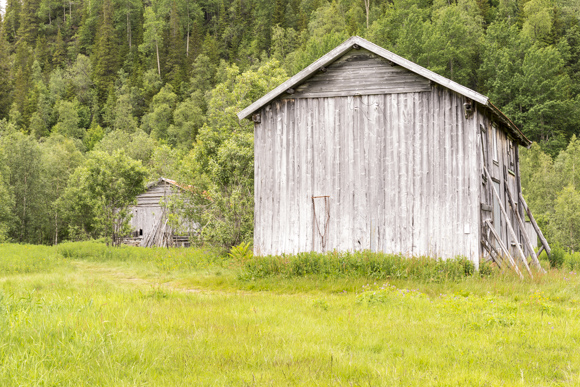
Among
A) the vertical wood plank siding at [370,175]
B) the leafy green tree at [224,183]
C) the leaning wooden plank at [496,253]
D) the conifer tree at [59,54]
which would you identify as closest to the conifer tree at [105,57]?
the conifer tree at [59,54]

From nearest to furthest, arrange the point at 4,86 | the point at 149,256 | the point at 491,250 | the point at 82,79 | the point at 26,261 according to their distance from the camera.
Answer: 1. the point at 491,250
2. the point at 26,261
3. the point at 149,256
4. the point at 4,86
5. the point at 82,79

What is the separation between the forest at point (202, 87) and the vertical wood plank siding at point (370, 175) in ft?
20.4

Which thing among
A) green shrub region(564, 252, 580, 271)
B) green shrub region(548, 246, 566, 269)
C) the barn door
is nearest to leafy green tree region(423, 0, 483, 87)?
green shrub region(548, 246, 566, 269)

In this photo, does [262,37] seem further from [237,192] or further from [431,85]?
[431,85]

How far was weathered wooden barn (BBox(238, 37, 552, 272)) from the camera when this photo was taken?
44.2ft

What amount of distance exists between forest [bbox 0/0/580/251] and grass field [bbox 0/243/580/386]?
1331 cm

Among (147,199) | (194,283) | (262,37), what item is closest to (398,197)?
(194,283)

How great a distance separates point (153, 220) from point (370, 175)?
26.8 m

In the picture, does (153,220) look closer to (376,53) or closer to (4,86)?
(376,53)

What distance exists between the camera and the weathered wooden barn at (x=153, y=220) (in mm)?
36531

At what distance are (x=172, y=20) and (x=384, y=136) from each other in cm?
10615

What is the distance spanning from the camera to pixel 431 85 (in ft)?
46.3

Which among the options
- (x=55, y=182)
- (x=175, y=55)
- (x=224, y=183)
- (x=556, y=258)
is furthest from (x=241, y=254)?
(x=175, y=55)

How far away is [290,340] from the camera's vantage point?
6180mm
